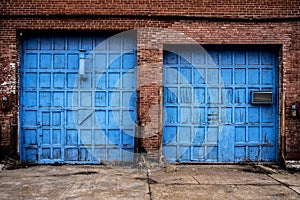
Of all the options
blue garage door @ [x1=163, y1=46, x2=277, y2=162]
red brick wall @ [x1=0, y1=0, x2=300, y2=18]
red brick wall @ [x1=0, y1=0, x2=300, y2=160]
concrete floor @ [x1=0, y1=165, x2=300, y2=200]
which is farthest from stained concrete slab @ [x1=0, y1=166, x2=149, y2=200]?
red brick wall @ [x1=0, y1=0, x2=300, y2=18]

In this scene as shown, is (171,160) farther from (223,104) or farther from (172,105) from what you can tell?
(223,104)

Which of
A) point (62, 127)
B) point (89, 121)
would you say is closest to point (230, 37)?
point (89, 121)

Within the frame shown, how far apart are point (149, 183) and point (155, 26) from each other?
423cm

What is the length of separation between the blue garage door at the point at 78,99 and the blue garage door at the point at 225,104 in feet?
4.47

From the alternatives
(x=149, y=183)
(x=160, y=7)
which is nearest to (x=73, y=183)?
(x=149, y=183)

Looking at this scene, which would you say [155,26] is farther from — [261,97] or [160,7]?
[261,97]

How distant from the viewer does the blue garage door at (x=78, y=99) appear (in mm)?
8969

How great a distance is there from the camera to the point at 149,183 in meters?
6.84

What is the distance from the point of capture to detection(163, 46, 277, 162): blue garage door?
9.10 metres

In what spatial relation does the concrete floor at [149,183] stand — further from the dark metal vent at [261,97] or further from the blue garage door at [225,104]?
the dark metal vent at [261,97]

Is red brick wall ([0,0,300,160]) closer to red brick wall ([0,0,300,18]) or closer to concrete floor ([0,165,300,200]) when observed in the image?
red brick wall ([0,0,300,18])

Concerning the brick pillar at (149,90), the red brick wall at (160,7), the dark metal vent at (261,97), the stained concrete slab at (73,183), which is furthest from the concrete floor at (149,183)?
the red brick wall at (160,7)

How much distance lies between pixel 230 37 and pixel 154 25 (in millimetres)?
2100

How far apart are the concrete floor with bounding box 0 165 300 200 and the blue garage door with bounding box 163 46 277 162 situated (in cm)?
64
